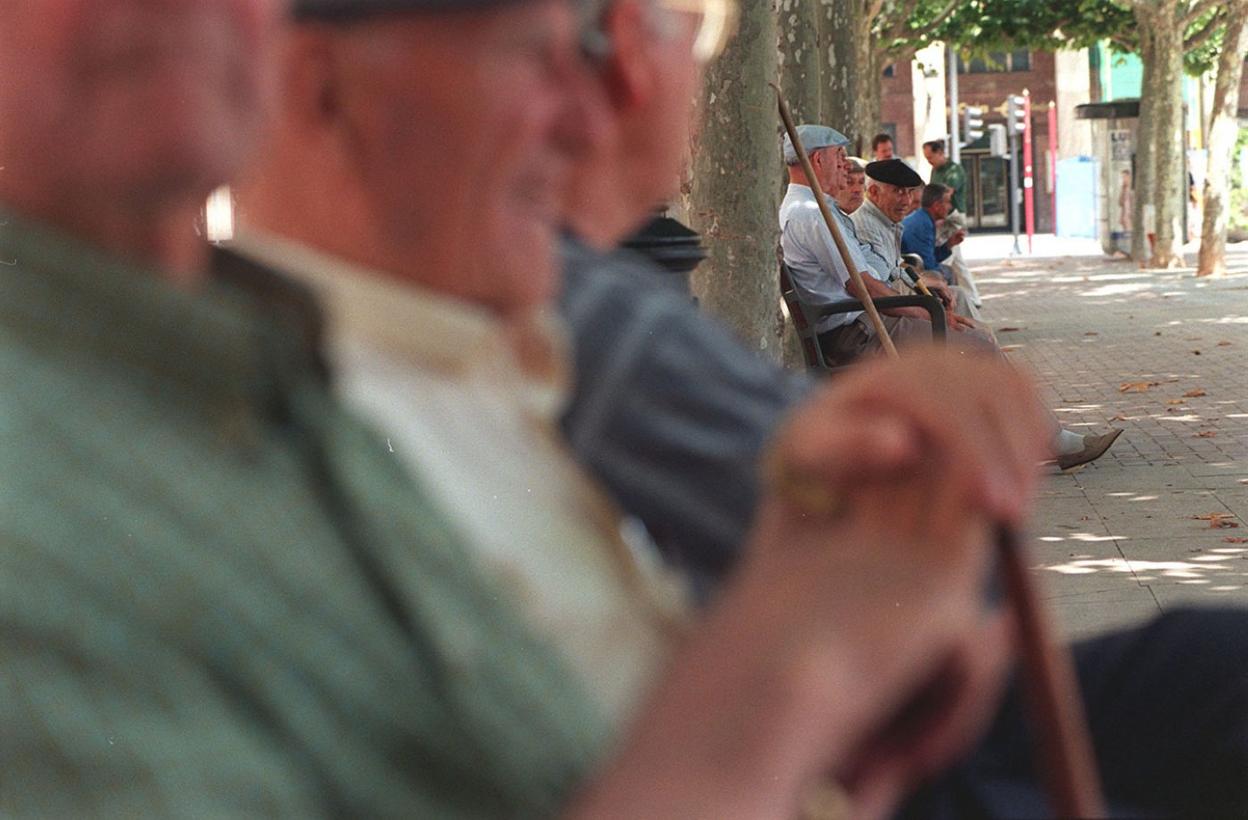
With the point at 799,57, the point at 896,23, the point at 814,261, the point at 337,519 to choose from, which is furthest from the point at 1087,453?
the point at 896,23

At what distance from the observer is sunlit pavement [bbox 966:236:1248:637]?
22.7 ft

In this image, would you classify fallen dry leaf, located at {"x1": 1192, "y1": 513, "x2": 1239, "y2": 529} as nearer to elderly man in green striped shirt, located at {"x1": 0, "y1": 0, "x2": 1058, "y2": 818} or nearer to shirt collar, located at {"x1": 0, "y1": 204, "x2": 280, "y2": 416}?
elderly man in green striped shirt, located at {"x1": 0, "y1": 0, "x2": 1058, "y2": 818}

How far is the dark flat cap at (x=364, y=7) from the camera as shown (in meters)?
0.87

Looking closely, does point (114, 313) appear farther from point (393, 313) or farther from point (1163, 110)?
point (1163, 110)

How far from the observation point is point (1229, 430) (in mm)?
11008

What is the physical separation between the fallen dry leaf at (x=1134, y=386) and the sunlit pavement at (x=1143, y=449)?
0.04 feet

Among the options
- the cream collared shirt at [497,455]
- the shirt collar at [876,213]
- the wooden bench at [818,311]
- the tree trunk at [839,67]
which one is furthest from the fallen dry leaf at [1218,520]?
the cream collared shirt at [497,455]

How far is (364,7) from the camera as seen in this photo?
2.89 ft

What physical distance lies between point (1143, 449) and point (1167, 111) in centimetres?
1841

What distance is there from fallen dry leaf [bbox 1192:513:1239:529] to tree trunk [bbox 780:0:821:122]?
4.44 m

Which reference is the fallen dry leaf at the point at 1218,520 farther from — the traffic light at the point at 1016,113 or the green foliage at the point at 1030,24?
the traffic light at the point at 1016,113

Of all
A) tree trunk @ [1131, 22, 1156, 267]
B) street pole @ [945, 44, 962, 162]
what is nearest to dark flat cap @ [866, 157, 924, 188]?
tree trunk @ [1131, 22, 1156, 267]

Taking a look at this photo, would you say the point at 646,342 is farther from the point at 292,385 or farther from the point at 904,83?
the point at 904,83

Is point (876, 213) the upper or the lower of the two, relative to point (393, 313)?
lower
